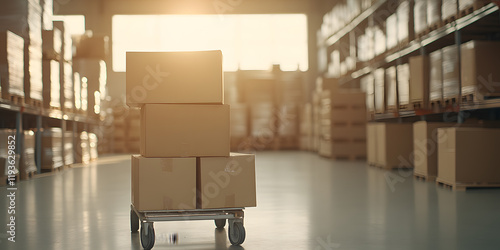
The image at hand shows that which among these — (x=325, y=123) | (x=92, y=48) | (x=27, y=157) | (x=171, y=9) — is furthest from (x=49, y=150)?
(x=171, y=9)

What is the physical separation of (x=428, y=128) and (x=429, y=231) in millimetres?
3367

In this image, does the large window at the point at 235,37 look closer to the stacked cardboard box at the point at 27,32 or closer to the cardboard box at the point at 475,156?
the stacked cardboard box at the point at 27,32

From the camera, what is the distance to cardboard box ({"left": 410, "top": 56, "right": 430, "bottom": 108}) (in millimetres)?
7238

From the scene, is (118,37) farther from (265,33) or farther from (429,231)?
(429,231)

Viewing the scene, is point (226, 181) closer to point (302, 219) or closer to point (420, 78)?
point (302, 219)

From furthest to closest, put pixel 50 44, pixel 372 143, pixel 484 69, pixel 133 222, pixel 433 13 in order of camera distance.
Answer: pixel 372 143, pixel 50 44, pixel 433 13, pixel 484 69, pixel 133 222

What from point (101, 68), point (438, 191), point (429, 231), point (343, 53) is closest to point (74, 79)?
point (101, 68)

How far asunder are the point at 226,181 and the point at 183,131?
40 cm

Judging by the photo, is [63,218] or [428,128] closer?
[63,218]

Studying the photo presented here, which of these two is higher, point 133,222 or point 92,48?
point 92,48

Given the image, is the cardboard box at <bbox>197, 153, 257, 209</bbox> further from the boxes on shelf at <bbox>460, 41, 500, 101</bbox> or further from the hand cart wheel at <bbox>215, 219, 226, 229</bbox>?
the boxes on shelf at <bbox>460, 41, 500, 101</bbox>

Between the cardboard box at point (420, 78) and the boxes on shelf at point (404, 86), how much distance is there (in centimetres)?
43

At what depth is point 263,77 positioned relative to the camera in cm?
1795

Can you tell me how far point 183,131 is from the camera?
3.25 meters
